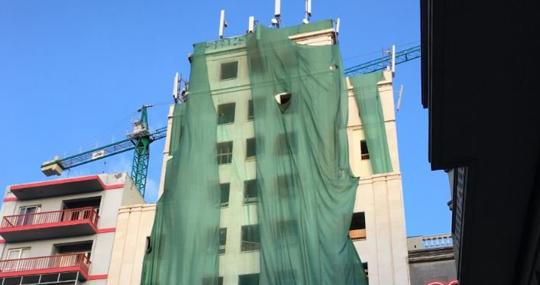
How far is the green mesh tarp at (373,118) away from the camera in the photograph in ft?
102

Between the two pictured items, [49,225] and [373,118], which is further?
[49,225]

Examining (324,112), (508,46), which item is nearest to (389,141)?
(324,112)

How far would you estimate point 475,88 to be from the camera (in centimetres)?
820

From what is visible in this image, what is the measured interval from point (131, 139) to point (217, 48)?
28691 mm

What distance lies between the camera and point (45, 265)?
3312 centimetres

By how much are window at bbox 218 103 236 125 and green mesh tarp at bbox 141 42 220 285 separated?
411cm

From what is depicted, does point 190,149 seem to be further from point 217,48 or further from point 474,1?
point 474,1

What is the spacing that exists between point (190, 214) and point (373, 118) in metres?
10.6

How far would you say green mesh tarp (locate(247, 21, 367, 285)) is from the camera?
23.6 meters

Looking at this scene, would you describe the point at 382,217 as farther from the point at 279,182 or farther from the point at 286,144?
the point at 279,182

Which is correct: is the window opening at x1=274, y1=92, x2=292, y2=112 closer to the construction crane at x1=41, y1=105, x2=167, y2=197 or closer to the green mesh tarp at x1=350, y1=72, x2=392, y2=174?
the green mesh tarp at x1=350, y1=72, x2=392, y2=174

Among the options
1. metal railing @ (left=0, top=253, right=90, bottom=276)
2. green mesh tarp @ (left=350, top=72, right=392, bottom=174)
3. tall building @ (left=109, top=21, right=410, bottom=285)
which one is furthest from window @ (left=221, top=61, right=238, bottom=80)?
metal railing @ (left=0, top=253, right=90, bottom=276)

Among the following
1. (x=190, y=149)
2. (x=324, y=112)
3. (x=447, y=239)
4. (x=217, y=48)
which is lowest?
(x=447, y=239)

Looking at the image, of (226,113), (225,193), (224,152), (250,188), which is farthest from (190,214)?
(226,113)
